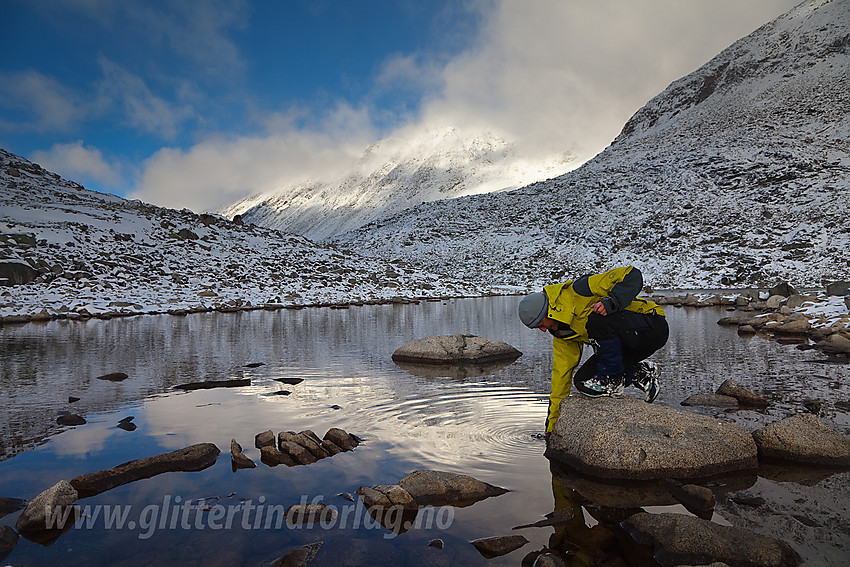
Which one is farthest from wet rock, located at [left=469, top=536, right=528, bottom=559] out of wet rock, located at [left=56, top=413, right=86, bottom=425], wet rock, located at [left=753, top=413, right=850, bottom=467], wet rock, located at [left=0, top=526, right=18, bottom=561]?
wet rock, located at [left=56, top=413, right=86, bottom=425]

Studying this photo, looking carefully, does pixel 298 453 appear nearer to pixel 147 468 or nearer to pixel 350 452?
pixel 350 452

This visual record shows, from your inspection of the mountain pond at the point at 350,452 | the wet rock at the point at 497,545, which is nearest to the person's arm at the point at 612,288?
the mountain pond at the point at 350,452

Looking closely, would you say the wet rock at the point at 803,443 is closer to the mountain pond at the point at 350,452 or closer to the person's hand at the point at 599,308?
the mountain pond at the point at 350,452

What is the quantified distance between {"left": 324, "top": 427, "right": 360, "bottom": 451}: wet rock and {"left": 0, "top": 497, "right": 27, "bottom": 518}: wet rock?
294 centimetres

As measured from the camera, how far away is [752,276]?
5134 cm

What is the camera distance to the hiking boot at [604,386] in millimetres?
6652

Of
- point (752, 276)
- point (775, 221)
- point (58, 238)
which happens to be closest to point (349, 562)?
point (58, 238)

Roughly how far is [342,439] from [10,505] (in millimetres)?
3165

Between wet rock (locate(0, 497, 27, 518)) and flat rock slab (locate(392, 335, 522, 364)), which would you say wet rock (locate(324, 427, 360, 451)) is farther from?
flat rock slab (locate(392, 335, 522, 364))

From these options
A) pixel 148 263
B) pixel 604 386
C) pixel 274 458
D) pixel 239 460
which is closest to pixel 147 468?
pixel 239 460

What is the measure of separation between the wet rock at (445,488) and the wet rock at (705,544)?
1.37 m

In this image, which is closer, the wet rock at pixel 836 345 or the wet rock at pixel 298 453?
the wet rock at pixel 298 453

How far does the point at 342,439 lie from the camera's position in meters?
6.40

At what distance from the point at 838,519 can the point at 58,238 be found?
1663 inches
